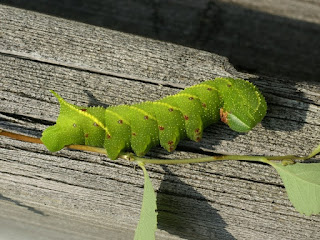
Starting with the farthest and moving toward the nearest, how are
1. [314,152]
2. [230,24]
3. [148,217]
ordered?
[230,24]
[314,152]
[148,217]

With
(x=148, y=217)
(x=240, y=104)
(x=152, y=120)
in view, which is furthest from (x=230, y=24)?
(x=148, y=217)

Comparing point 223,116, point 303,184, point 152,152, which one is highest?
point 223,116

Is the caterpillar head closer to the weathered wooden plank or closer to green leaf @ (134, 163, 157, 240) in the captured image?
green leaf @ (134, 163, 157, 240)

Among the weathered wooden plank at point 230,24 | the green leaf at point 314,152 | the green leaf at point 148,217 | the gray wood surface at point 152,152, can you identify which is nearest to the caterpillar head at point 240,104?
the gray wood surface at point 152,152

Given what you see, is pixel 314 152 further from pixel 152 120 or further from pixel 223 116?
pixel 152 120

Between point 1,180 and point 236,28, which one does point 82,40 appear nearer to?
point 1,180

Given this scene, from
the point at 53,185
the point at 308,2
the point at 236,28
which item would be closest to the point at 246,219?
the point at 53,185

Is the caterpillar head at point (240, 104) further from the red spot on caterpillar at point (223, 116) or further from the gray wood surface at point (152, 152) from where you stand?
the gray wood surface at point (152, 152)
